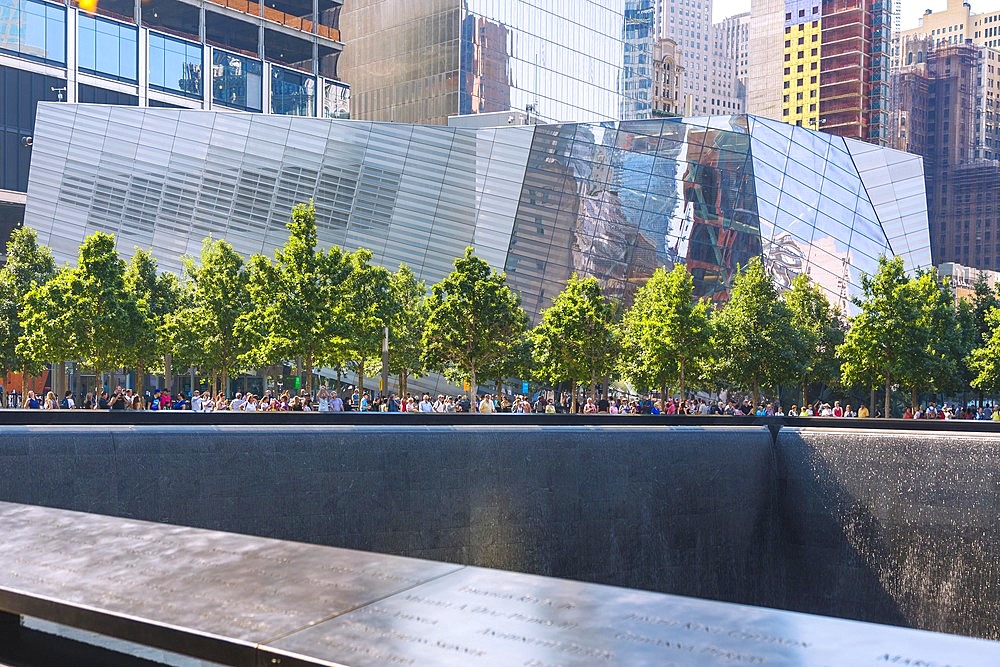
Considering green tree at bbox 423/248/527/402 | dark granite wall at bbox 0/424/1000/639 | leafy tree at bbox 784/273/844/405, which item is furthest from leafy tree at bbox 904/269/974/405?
dark granite wall at bbox 0/424/1000/639

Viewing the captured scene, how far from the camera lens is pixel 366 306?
1638 inches

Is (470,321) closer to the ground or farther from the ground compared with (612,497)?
farther from the ground

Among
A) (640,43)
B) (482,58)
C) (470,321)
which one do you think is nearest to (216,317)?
(470,321)

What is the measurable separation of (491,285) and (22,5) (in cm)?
4566

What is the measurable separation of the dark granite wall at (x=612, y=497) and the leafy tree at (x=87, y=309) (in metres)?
23.3

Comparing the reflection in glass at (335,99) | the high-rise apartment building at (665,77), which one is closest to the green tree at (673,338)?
the reflection in glass at (335,99)

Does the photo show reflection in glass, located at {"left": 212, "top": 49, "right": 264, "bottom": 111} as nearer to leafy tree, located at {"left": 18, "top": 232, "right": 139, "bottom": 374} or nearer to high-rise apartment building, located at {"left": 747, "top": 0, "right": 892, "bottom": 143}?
leafy tree, located at {"left": 18, "top": 232, "right": 139, "bottom": 374}

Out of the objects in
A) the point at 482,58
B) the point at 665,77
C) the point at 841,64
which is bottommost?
the point at 482,58

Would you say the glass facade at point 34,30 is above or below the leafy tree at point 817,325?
above

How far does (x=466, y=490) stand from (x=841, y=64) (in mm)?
129634

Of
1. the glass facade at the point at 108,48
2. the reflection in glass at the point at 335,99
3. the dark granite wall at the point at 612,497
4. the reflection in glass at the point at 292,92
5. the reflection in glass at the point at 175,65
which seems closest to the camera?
the dark granite wall at the point at 612,497

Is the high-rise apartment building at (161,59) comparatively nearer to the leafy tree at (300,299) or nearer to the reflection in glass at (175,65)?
the reflection in glass at (175,65)

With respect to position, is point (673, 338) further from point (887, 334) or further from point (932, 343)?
point (932, 343)

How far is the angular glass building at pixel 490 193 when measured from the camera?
53.7 metres
